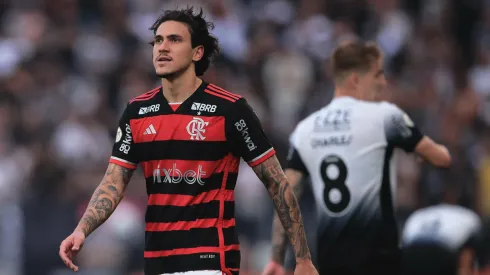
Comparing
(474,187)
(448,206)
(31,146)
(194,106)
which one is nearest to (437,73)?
(474,187)

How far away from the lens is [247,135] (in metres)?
6.67

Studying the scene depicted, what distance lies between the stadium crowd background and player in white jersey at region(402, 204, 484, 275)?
298cm

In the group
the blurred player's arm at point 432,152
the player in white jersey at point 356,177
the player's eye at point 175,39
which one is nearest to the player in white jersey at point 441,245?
the player in white jersey at point 356,177

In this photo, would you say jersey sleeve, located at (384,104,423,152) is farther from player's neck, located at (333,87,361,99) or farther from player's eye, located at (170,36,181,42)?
player's eye, located at (170,36,181,42)

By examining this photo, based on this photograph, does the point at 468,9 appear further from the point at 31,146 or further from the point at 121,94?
the point at 31,146

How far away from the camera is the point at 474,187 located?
40.6ft

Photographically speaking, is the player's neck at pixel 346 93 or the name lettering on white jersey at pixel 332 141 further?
the player's neck at pixel 346 93

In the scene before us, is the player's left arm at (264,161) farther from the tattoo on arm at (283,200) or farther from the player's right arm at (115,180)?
the player's right arm at (115,180)

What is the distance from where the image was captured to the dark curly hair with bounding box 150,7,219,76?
270 inches

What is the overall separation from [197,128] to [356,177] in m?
1.81

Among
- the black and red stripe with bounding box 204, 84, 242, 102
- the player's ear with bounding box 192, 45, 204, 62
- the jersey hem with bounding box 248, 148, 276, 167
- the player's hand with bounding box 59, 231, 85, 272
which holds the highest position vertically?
the player's ear with bounding box 192, 45, 204, 62

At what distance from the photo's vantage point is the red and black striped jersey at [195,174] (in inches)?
259

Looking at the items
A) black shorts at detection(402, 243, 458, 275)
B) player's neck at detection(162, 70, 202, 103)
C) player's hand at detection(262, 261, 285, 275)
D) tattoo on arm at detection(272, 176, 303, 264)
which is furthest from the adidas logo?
black shorts at detection(402, 243, 458, 275)

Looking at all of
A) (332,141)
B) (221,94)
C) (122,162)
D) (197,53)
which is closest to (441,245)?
(332,141)
